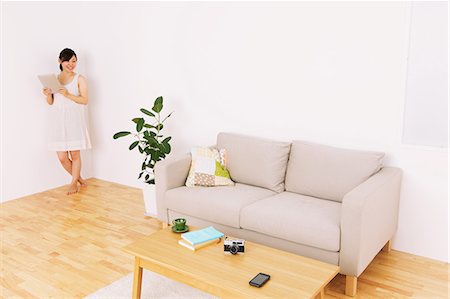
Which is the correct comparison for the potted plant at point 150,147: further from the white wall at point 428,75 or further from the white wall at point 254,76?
the white wall at point 428,75

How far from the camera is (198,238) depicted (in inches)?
108

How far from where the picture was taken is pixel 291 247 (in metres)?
3.06

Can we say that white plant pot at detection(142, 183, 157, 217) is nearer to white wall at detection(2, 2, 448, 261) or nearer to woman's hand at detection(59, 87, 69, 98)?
white wall at detection(2, 2, 448, 261)

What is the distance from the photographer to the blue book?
271 centimetres

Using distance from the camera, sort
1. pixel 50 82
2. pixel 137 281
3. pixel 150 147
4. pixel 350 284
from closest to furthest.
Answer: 1. pixel 137 281
2. pixel 350 284
3. pixel 150 147
4. pixel 50 82

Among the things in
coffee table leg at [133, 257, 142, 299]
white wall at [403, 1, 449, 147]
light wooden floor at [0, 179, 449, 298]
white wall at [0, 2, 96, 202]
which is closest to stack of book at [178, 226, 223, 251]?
coffee table leg at [133, 257, 142, 299]

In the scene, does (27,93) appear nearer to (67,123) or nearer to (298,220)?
(67,123)

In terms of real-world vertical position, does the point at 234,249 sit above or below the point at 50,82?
below

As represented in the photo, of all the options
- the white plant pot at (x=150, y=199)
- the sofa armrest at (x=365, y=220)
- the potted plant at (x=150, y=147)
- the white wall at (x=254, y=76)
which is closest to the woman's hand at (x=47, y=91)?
the white wall at (x=254, y=76)

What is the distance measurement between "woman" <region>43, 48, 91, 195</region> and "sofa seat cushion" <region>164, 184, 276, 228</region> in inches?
68.4

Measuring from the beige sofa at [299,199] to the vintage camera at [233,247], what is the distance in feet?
1.66

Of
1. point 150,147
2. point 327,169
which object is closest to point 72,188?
point 150,147

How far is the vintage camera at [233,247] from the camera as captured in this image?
8.60 feet

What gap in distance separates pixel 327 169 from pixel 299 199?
0.31 meters
